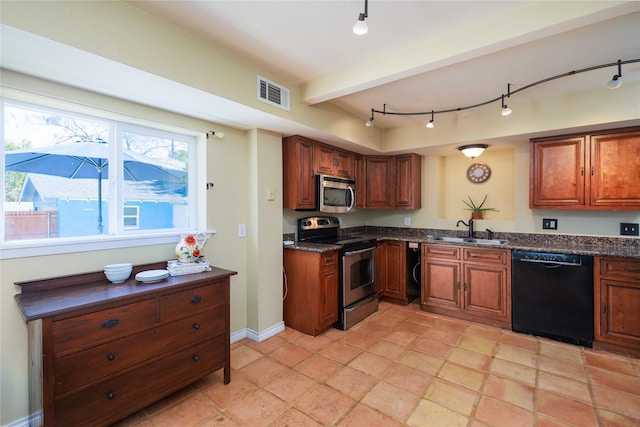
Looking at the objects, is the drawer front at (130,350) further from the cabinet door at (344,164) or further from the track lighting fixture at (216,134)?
the cabinet door at (344,164)

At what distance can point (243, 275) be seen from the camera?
302 centimetres

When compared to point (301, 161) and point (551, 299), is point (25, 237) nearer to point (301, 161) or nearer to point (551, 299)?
point (301, 161)

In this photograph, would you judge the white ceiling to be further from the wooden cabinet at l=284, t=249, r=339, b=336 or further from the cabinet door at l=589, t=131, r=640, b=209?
the wooden cabinet at l=284, t=249, r=339, b=336

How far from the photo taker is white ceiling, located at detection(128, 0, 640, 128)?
1.63m

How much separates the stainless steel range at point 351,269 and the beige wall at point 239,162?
29 cm

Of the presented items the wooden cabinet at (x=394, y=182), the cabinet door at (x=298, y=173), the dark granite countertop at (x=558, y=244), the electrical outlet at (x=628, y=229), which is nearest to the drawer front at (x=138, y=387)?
the dark granite countertop at (x=558, y=244)

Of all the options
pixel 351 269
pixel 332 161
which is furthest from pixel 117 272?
pixel 332 161

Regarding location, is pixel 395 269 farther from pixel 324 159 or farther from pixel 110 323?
pixel 110 323

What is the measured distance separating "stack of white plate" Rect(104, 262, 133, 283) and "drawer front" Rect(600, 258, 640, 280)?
4.04 meters

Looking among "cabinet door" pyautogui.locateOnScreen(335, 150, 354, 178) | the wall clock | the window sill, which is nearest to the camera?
the window sill

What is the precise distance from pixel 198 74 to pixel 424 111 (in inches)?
97.7

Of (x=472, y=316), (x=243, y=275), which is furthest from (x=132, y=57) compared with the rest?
(x=472, y=316)

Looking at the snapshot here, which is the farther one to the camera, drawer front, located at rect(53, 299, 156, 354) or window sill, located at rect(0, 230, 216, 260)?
window sill, located at rect(0, 230, 216, 260)

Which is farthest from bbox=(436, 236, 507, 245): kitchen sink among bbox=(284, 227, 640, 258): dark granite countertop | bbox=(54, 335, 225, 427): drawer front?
bbox=(54, 335, 225, 427): drawer front
